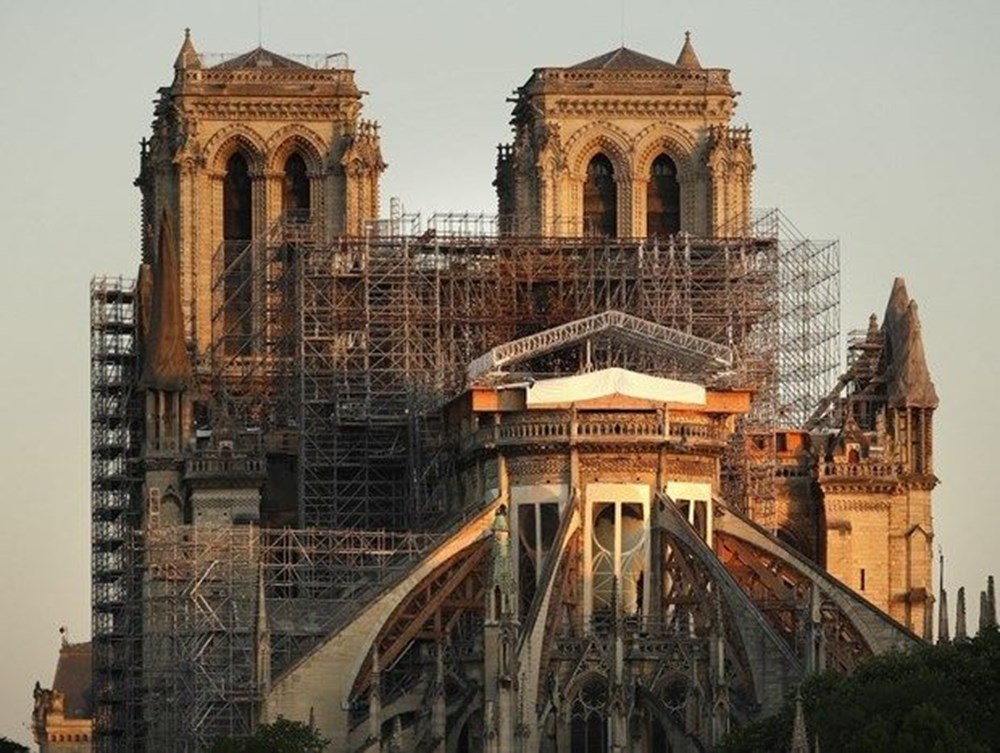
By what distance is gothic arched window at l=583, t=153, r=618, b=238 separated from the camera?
176 meters

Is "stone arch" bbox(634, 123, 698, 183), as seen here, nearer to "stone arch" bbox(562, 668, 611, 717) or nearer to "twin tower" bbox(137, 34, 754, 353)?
"twin tower" bbox(137, 34, 754, 353)

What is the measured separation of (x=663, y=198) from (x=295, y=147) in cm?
1140

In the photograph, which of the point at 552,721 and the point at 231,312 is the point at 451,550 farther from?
the point at 231,312

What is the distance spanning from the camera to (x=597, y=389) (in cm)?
15662

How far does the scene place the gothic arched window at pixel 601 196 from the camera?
176m

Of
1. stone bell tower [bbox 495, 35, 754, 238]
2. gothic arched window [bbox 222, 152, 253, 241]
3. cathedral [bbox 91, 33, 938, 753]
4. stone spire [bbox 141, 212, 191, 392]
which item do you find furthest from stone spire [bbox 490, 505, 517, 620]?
gothic arched window [bbox 222, 152, 253, 241]

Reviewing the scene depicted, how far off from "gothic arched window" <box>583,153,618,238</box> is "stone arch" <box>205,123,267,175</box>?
999 cm

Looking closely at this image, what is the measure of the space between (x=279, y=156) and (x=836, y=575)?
22317mm

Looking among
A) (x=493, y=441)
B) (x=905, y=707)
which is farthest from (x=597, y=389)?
(x=905, y=707)

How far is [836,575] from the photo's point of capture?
168 meters

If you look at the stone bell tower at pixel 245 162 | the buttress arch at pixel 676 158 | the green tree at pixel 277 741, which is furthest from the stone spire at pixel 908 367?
the green tree at pixel 277 741

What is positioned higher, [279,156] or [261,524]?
[279,156]

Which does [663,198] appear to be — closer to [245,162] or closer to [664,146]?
[664,146]

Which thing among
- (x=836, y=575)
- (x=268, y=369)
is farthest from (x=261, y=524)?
(x=836, y=575)
